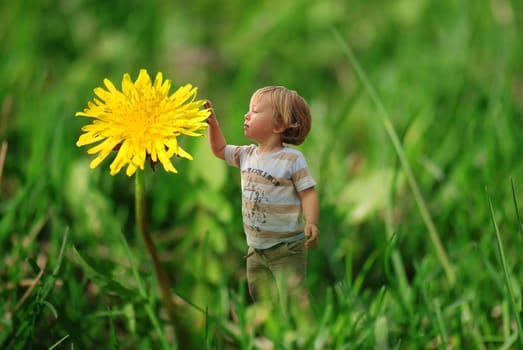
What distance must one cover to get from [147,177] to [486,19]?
215 centimetres

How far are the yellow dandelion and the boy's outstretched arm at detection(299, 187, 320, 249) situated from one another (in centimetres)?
16

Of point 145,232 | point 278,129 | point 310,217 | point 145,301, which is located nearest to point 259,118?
point 278,129

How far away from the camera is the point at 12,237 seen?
5.46ft

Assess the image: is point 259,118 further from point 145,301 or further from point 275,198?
point 145,301

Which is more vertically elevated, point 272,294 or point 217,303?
point 272,294

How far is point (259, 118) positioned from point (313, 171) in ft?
4.21

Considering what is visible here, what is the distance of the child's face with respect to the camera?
2.59ft

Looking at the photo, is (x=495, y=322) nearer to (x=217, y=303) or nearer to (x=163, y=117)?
(x=217, y=303)

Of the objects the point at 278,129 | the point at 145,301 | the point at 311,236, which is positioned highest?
the point at 278,129

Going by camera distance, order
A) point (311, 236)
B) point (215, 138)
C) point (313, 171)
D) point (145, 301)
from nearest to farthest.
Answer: point (311, 236)
point (215, 138)
point (145, 301)
point (313, 171)

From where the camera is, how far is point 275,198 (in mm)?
768

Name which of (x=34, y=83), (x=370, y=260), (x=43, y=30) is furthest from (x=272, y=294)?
(x=43, y=30)

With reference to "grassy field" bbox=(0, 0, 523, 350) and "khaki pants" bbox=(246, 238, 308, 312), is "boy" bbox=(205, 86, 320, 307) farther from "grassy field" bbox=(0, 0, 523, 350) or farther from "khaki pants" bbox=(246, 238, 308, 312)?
"grassy field" bbox=(0, 0, 523, 350)

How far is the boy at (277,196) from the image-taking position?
2.50 ft
